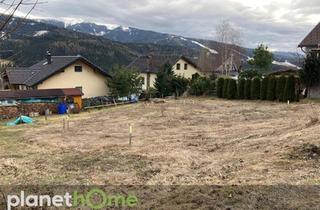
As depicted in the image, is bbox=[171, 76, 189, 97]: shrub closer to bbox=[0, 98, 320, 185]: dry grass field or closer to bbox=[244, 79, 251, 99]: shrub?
bbox=[244, 79, 251, 99]: shrub

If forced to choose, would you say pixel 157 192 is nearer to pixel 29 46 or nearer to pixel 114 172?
pixel 114 172

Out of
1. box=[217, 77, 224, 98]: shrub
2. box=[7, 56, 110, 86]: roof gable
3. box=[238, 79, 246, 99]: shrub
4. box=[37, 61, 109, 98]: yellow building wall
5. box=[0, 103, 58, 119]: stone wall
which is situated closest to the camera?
box=[0, 103, 58, 119]: stone wall

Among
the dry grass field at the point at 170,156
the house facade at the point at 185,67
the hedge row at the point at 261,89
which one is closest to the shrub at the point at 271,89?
the hedge row at the point at 261,89

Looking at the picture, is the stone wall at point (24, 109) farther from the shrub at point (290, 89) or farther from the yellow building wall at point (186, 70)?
the yellow building wall at point (186, 70)

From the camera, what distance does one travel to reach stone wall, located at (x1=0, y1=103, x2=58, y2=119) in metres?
31.9

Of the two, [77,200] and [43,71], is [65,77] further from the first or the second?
[77,200]

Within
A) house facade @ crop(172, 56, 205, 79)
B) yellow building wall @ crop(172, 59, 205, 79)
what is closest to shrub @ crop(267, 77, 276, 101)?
house facade @ crop(172, 56, 205, 79)

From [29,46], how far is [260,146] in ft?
288

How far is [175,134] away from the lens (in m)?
16.8

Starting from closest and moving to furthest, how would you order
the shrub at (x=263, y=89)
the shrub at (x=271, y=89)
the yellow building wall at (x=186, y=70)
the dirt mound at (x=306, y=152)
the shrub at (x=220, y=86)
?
1. the dirt mound at (x=306, y=152)
2. the shrub at (x=271, y=89)
3. the shrub at (x=263, y=89)
4. the shrub at (x=220, y=86)
5. the yellow building wall at (x=186, y=70)

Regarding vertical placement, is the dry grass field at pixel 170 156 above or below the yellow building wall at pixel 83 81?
below

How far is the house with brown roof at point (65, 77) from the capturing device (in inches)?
1587

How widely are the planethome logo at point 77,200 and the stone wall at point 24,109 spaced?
2501 cm

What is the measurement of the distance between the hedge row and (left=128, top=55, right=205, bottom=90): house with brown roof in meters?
19.8
